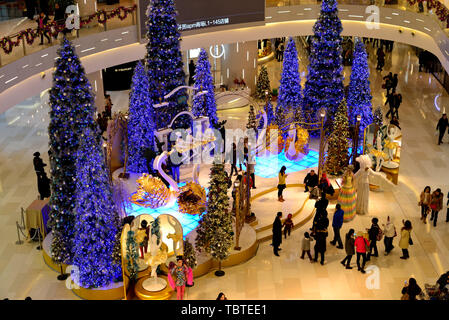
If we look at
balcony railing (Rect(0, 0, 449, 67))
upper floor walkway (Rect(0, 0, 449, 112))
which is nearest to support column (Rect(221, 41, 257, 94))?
upper floor walkway (Rect(0, 0, 449, 112))

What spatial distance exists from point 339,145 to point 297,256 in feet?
13.3

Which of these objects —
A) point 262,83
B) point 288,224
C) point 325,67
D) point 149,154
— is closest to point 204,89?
point 325,67

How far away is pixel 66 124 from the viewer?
502 inches

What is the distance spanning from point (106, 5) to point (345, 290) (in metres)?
13.4

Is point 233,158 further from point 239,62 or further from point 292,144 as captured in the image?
point 239,62

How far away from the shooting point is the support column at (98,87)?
72.2ft

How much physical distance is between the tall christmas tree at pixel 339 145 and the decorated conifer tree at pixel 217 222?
16.3 feet

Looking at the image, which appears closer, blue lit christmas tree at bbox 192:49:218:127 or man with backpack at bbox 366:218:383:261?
man with backpack at bbox 366:218:383:261

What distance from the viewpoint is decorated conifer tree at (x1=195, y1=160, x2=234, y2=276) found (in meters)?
13.3

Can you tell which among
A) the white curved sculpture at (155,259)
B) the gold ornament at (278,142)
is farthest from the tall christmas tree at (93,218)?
the gold ornament at (278,142)

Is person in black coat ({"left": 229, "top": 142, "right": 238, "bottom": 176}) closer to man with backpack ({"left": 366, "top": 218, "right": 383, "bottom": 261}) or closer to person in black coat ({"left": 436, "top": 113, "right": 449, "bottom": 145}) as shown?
man with backpack ({"left": 366, "top": 218, "right": 383, "bottom": 261})

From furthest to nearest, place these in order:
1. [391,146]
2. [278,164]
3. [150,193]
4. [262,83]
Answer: [262,83], [278,164], [391,146], [150,193]

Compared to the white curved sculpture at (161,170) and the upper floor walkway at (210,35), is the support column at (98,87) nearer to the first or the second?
the upper floor walkway at (210,35)

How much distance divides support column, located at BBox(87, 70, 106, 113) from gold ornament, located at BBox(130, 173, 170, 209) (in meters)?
7.19
